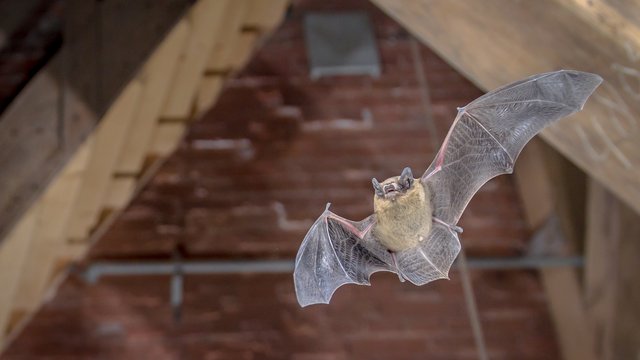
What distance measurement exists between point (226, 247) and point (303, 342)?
1.61 feet

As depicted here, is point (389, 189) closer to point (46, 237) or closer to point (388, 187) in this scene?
point (388, 187)

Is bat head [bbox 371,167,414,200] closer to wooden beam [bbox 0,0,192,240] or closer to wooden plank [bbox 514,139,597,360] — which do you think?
wooden beam [bbox 0,0,192,240]

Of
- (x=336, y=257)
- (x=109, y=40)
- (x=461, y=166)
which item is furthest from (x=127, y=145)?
(x=461, y=166)

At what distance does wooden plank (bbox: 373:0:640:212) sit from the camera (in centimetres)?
170

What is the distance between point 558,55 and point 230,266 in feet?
6.74

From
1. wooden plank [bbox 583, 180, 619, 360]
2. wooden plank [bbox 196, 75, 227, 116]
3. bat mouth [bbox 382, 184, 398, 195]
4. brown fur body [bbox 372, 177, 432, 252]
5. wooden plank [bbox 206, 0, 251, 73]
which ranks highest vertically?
bat mouth [bbox 382, 184, 398, 195]

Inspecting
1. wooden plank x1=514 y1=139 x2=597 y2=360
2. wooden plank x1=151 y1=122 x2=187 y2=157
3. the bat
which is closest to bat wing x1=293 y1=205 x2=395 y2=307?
the bat

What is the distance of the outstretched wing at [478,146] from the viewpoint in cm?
169

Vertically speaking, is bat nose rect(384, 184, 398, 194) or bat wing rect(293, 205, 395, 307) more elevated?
bat nose rect(384, 184, 398, 194)

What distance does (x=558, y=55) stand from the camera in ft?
5.72

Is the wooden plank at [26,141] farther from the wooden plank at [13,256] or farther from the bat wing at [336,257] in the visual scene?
the bat wing at [336,257]

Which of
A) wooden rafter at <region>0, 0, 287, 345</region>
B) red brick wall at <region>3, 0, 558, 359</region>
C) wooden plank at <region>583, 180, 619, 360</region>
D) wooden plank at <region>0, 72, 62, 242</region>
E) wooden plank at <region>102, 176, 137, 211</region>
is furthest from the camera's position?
red brick wall at <region>3, 0, 558, 359</region>

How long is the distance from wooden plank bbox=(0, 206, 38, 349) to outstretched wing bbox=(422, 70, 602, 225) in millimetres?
1216

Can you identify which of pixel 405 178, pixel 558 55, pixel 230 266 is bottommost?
pixel 230 266
